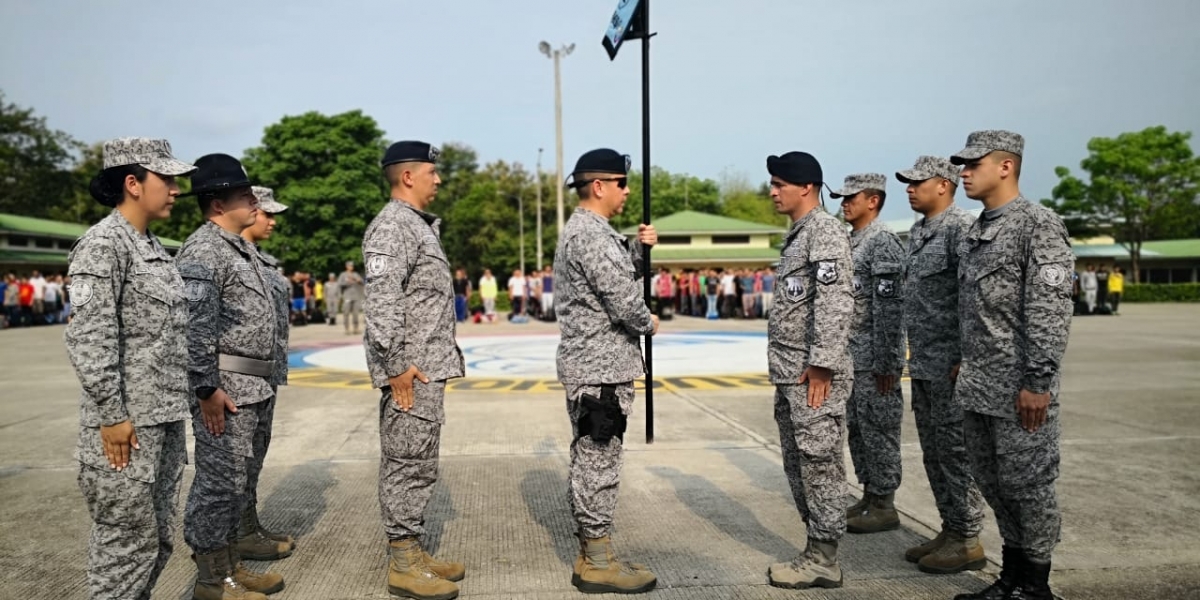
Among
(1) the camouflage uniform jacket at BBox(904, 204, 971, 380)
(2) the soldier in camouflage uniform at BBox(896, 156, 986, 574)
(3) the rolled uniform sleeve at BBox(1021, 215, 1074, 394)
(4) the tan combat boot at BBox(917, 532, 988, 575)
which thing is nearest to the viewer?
(3) the rolled uniform sleeve at BBox(1021, 215, 1074, 394)

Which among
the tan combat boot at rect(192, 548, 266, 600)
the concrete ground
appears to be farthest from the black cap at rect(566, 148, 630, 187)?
the tan combat boot at rect(192, 548, 266, 600)

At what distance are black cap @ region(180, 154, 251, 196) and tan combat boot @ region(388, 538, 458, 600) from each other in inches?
76.4

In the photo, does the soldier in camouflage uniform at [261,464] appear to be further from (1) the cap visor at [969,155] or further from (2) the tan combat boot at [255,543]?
(1) the cap visor at [969,155]

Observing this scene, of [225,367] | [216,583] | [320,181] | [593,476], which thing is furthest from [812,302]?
[320,181]

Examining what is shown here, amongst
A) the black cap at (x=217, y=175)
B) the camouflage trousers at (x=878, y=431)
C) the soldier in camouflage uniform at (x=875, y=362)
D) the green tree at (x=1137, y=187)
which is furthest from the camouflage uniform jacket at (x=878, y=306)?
the green tree at (x=1137, y=187)

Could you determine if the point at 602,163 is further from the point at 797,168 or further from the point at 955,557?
the point at 955,557

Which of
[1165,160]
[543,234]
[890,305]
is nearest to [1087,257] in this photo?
[1165,160]

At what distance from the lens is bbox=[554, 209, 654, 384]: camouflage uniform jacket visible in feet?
12.5

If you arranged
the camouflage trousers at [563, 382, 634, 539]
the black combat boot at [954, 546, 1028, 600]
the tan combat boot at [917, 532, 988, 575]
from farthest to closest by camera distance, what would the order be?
the tan combat boot at [917, 532, 988, 575]
the camouflage trousers at [563, 382, 634, 539]
the black combat boot at [954, 546, 1028, 600]

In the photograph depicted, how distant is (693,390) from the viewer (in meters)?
10.2

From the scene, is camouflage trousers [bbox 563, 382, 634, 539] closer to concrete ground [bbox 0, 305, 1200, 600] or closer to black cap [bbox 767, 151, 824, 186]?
concrete ground [bbox 0, 305, 1200, 600]

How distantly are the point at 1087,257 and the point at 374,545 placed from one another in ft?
189

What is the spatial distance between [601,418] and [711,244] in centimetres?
4961

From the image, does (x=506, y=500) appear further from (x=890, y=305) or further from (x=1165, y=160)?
(x=1165, y=160)
